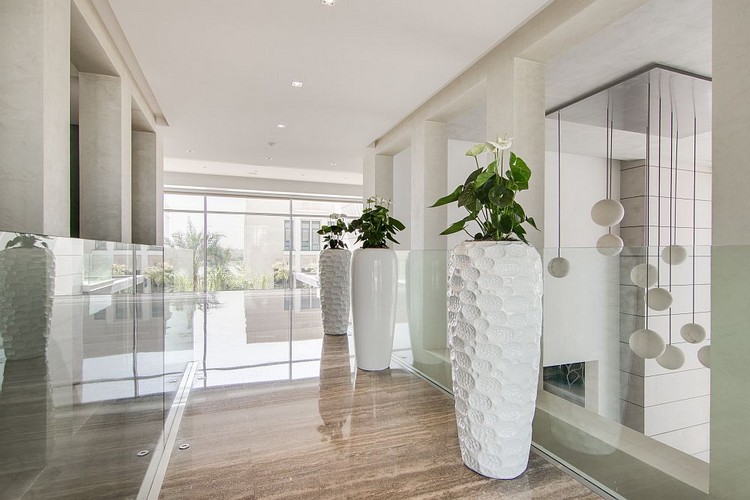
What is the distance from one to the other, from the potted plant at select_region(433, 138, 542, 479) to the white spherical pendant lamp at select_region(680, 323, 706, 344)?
0.53 m

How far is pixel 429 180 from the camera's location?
17.0 feet

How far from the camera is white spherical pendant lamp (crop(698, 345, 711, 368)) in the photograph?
1484 millimetres

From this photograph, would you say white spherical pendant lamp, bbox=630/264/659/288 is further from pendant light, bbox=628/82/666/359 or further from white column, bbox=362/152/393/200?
white column, bbox=362/152/393/200

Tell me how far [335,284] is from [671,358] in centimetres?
329

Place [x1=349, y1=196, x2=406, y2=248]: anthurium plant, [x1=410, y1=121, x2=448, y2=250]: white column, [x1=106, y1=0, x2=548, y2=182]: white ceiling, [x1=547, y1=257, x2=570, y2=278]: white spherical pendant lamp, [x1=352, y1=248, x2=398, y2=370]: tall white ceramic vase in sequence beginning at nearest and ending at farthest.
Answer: [x1=547, y1=257, x2=570, y2=278]: white spherical pendant lamp → [x1=106, y1=0, x2=548, y2=182]: white ceiling → [x1=352, y1=248, x2=398, y2=370]: tall white ceramic vase → [x1=349, y1=196, x2=406, y2=248]: anthurium plant → [x1=410, y1=121, x2=448, y2=250]: white column

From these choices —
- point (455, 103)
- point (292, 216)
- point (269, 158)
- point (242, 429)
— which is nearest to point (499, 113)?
point (455, 103)

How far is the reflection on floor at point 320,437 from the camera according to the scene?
1741mm

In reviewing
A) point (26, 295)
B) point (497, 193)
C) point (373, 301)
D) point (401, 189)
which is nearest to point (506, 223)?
point (497, 193)

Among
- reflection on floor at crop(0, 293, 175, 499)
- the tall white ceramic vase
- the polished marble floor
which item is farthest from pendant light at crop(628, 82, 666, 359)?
reflection on floor at crop(0, 293, 175, 499)

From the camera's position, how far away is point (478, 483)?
1769 millimetres

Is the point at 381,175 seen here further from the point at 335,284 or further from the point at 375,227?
the point at 375,227

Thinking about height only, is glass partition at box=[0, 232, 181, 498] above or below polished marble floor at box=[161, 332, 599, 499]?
above

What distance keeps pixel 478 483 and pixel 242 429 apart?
130 centimetres

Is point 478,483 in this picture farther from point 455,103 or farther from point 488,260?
point 455,103
